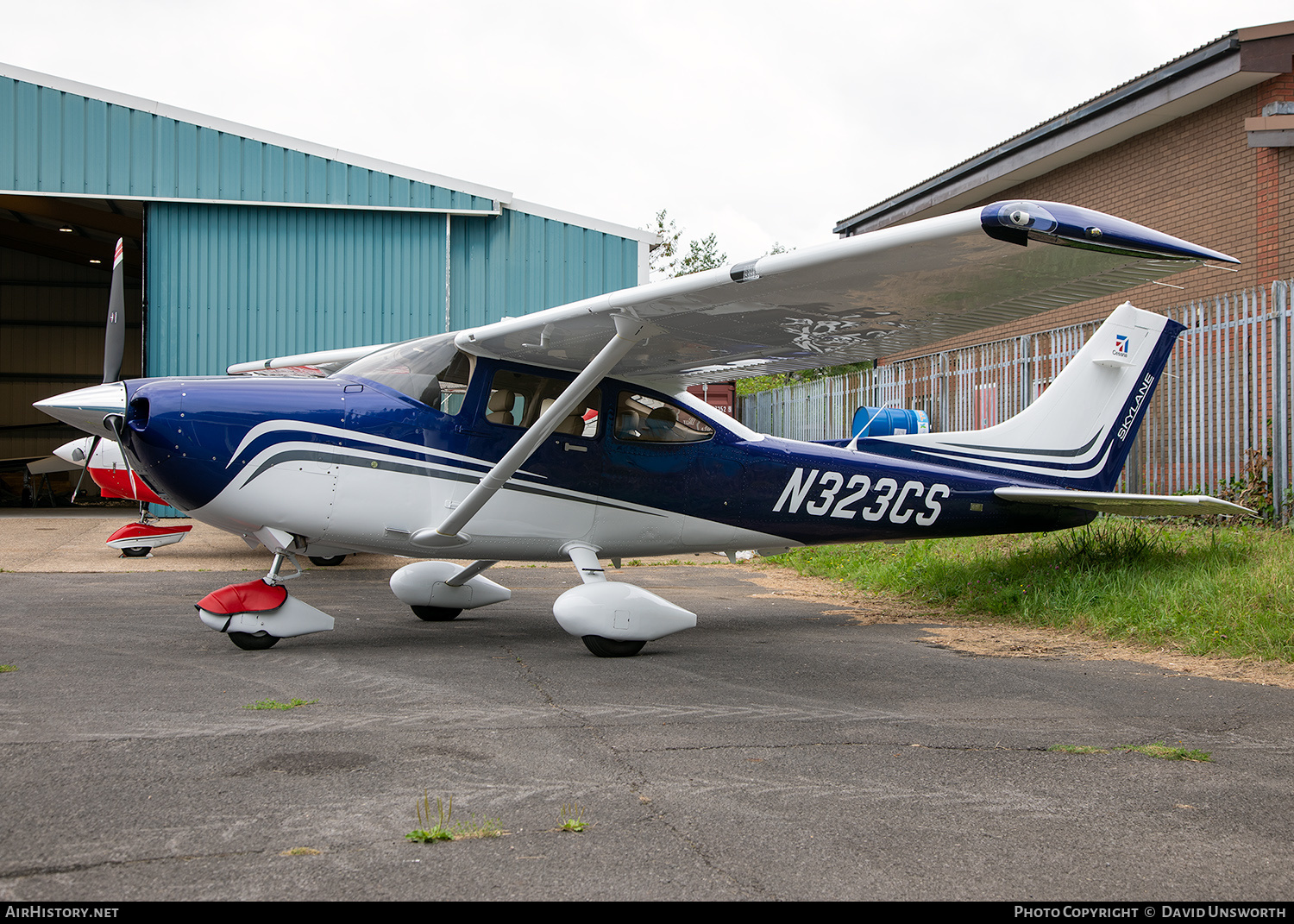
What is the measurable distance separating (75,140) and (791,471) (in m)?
15.3

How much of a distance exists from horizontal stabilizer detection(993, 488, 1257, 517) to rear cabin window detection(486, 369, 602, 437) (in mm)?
3406

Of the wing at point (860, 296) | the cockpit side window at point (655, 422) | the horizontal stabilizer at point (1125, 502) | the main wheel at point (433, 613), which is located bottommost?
the main wheel at point (433, 613)

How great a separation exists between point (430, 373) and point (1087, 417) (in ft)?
17.6

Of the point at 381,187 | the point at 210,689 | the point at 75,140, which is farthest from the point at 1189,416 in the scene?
the point at 75,140

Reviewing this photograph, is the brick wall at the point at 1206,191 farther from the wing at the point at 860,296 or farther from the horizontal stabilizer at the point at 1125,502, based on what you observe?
the wing at the point at 860,296

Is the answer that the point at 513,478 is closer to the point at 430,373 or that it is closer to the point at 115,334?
the point at 430,373

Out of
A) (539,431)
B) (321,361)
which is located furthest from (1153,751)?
(321,361)

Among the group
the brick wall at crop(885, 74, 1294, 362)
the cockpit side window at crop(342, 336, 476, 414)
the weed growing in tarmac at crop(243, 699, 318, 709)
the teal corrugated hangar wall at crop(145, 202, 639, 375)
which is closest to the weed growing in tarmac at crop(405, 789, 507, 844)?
the weed growing in tarmac at crop(243, 699, 318, 709)

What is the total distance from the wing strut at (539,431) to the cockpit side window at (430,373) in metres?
0.66

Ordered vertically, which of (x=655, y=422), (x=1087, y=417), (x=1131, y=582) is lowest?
(x=1131, y=582)

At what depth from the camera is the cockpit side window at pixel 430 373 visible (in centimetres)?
660

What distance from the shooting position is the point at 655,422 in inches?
281

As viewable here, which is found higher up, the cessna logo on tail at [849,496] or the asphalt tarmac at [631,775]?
the cessna logo on tail at [849,496]

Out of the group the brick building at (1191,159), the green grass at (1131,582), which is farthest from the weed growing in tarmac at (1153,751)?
the brick building at (1191,159)
